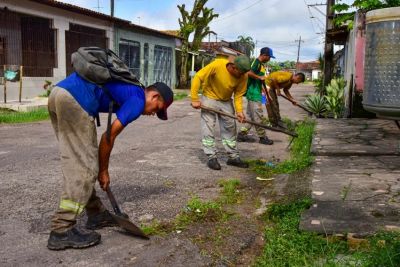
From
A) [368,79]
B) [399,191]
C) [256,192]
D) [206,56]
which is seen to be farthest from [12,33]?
[206,56]

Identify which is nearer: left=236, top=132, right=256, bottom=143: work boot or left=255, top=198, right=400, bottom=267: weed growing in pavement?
left=255, top=198, right=400, bottom=267: weed growing in pavement

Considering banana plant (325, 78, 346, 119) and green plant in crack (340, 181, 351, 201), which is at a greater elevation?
banana plant (325, 78, 346, 119)

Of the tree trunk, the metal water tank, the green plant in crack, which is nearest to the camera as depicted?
the metal water tank

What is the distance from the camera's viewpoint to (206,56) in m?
32.1

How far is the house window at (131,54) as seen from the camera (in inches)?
873

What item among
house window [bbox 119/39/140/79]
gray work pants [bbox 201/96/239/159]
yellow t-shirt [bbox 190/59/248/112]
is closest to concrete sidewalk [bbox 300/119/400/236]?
gray work pants [bbox 201/96/239/159]

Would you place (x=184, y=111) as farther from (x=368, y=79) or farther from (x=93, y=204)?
(x=368, y=79)

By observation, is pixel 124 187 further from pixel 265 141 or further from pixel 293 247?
pixel 265 141

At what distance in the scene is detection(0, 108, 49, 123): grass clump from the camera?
35.5 feet

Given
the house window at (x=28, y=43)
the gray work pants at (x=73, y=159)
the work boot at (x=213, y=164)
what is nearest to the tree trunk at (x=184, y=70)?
the house window at (x=28, y=43)

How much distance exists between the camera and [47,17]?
1611 centimetres

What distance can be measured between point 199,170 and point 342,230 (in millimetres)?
2797

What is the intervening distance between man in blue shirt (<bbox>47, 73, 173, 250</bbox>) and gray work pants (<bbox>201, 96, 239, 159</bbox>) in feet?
9.06

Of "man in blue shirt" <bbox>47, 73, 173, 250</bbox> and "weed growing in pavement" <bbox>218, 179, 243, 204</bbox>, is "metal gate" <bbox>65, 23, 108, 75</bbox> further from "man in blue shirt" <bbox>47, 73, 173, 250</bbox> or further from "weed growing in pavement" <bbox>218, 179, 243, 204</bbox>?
"man in blue shirt" <bbox>47, 73, 173, 250</bbox>
